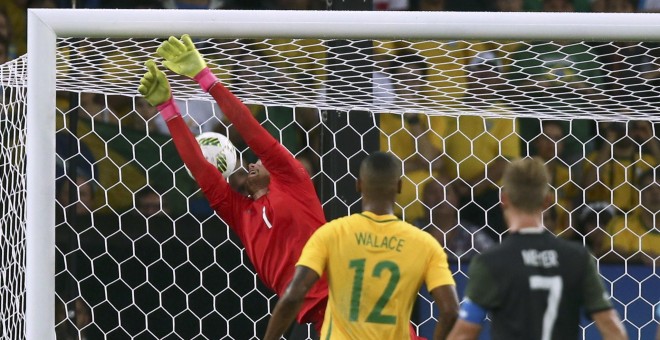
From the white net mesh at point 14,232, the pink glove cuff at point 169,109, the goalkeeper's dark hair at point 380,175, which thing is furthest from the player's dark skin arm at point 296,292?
the white net mesh at point 14,232

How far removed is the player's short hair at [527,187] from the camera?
122 inches

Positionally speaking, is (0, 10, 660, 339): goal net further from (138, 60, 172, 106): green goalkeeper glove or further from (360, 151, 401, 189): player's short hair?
(360, 151, 401, 189): player's short hair

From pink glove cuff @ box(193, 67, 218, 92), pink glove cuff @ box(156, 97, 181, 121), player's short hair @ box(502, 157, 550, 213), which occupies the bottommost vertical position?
pink glove cuff @ box(156, 97, 181, 121)

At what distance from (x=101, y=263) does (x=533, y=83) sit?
224 centimetres

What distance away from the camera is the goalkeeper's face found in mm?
4566

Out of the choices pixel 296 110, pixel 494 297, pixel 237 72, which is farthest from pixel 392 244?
pixel 296 110

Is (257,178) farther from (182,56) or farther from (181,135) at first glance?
(182,56)

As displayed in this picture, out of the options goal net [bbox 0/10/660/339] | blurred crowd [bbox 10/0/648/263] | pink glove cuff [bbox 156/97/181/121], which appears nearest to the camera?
pink glove cuff [bbox 156/97/181/121]

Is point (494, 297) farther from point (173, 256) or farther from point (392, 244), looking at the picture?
point (173, 256)

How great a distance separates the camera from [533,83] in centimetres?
514

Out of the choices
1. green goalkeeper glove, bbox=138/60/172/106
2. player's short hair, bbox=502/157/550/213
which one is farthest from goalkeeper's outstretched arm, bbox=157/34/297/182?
player's short hair, bbox=502/157/550/213

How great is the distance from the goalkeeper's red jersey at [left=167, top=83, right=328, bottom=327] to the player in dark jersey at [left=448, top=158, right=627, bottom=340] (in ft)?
4.24

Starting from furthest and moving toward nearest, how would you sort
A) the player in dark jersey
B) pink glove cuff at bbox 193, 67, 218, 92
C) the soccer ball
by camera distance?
the soccer ball, pink glove cuff at bbox 193, 67, 218, 92, the player in dark jersey

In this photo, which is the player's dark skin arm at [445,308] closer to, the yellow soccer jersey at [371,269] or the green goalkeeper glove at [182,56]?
the yellow soccer jersey at [371,269]
